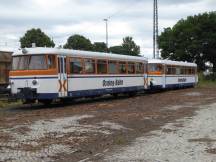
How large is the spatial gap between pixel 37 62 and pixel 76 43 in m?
72.1

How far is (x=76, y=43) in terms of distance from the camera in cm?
9519

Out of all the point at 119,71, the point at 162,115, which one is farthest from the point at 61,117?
the point at 119,71

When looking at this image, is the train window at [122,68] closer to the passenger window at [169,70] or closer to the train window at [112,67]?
the train window at [112,67]

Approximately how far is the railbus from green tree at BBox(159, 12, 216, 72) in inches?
1863

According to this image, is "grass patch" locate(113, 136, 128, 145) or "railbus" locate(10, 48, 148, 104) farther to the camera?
"railbus" locate(10, 48, 148, 104)

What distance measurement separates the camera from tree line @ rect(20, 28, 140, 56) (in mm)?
80125

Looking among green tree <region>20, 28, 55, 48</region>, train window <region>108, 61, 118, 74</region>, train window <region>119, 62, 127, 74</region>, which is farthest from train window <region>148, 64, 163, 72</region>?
green tree <region>20, 28, 55, 48</region>

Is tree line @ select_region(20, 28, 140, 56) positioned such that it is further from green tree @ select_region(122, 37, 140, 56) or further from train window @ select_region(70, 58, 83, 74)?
train window @ select_region(70, 58, 83, 74)

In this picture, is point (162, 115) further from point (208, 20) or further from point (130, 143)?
point (208, 20)

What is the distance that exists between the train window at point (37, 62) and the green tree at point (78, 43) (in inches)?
2797

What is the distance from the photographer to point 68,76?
2416 centimetres

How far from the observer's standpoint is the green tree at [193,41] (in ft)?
242

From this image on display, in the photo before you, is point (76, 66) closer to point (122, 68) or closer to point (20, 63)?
point (20, 63)

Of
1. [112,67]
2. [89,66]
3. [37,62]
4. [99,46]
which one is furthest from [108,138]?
[99,46]
